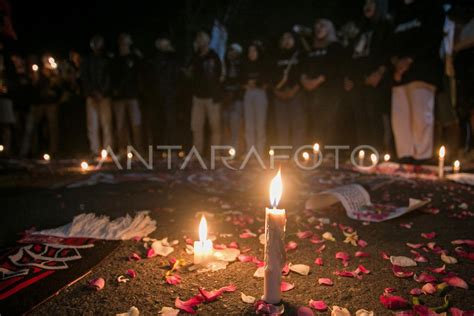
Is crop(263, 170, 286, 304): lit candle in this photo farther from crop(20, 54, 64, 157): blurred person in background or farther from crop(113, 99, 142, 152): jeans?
crop(20, 54, 64, 157): blurred person in background

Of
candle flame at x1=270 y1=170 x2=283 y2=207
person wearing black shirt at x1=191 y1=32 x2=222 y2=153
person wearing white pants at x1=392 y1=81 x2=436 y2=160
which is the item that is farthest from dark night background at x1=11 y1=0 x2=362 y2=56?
candle flame at x1=270 y1=170 x2=283 y2=207

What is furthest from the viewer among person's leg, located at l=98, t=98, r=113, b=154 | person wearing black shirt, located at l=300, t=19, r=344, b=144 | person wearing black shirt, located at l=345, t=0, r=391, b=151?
person's leg, located at l=98, t=98, r=113, b=154

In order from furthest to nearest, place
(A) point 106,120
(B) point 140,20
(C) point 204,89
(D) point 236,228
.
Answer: (B) point 140,20 < (A) point 106,120 < (C) point 204,89 < (D) point 236,228

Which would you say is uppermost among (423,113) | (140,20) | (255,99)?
(140,20)

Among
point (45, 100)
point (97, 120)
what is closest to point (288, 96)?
point (97, 120)

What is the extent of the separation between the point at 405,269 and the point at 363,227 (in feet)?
2.74

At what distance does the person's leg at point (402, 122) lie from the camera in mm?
6320

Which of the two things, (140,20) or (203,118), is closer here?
(203,118)

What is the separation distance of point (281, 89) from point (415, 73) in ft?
8.94

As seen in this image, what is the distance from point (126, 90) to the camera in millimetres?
8336

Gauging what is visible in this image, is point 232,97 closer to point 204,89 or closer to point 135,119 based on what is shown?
point 204,89

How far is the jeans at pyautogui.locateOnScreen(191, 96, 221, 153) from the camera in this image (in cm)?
819

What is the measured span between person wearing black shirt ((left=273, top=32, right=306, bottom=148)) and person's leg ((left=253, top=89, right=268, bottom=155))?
0.27 meters

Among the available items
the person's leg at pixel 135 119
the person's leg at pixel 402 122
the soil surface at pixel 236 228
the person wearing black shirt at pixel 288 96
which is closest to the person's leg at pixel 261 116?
the person wearing black shirt at pixel 288 96
